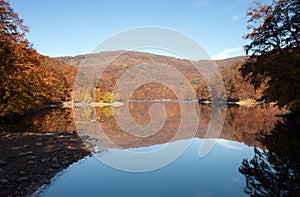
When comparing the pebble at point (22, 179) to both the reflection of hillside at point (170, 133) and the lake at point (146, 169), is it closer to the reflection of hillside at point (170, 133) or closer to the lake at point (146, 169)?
the lake at point (146, 169)

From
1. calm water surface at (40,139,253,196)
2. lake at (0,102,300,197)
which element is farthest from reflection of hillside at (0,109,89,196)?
calm water surface at (40,139,253,196)

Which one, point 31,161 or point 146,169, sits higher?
point 31,161

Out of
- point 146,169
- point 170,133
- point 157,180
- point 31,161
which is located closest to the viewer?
point 157,180

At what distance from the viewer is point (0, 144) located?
37.3 ft

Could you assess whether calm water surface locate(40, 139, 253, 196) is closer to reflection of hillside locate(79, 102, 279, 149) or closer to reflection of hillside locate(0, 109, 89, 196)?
reflection of hillside locate(0, 109, 89, 196)

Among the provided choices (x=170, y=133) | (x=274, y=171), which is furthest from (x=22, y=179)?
(x=170, y=133)

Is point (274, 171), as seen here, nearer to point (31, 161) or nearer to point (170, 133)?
point (31, 161)

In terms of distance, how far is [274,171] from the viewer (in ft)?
29.4

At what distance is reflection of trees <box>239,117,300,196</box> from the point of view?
23.7ft

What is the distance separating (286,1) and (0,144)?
22194 millimetres

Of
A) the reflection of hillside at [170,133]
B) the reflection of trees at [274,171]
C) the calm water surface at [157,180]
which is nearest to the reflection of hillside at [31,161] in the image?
the calm water surface at [157,180]

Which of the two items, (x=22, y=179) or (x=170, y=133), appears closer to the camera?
(x=22, y=179)

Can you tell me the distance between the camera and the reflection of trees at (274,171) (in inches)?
285

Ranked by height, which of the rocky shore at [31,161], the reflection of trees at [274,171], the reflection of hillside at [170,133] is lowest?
the reflection of hillside at [170,133]
